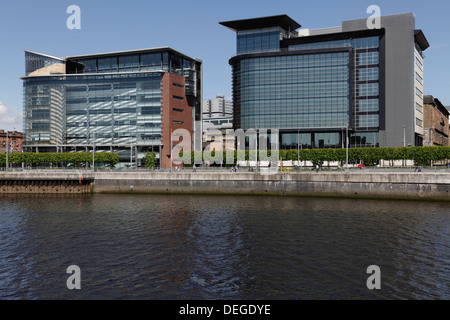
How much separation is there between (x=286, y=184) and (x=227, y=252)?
Answer: 38.8 metres

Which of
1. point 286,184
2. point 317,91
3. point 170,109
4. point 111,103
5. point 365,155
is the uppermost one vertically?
point 317,91

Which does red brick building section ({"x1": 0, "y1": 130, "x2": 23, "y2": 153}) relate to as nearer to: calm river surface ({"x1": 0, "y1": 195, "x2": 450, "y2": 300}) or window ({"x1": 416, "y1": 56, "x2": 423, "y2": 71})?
calm river surface ({"x1": 0, "y1": 195, "x2": 450, "y2": 300})

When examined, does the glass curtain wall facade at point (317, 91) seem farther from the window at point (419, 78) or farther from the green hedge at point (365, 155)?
the green hedge at point (365, 155)

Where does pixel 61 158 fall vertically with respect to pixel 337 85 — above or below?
below

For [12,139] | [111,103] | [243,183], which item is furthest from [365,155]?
[12,139]

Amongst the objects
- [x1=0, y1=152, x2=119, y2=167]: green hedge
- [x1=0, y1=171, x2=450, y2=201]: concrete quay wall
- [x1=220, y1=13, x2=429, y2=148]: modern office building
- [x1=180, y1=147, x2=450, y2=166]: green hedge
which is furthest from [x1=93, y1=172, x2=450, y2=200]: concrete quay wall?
[x1=220, y1=13, x2=429, y2=148]: modern office building

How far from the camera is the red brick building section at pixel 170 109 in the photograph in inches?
5089

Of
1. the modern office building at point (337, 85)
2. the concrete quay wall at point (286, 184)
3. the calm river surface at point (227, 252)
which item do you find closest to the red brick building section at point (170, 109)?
the modern office building at point (337, 85)

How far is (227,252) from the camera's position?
30.1 meters

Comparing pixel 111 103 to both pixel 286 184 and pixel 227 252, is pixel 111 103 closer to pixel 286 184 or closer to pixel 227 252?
pixel 286 184

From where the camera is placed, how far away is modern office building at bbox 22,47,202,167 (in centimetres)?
12975

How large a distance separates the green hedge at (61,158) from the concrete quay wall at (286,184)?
30142 mm

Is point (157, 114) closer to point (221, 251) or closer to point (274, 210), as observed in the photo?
point (274, 210)

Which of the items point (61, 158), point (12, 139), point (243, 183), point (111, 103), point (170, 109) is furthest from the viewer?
point (12, 139)
